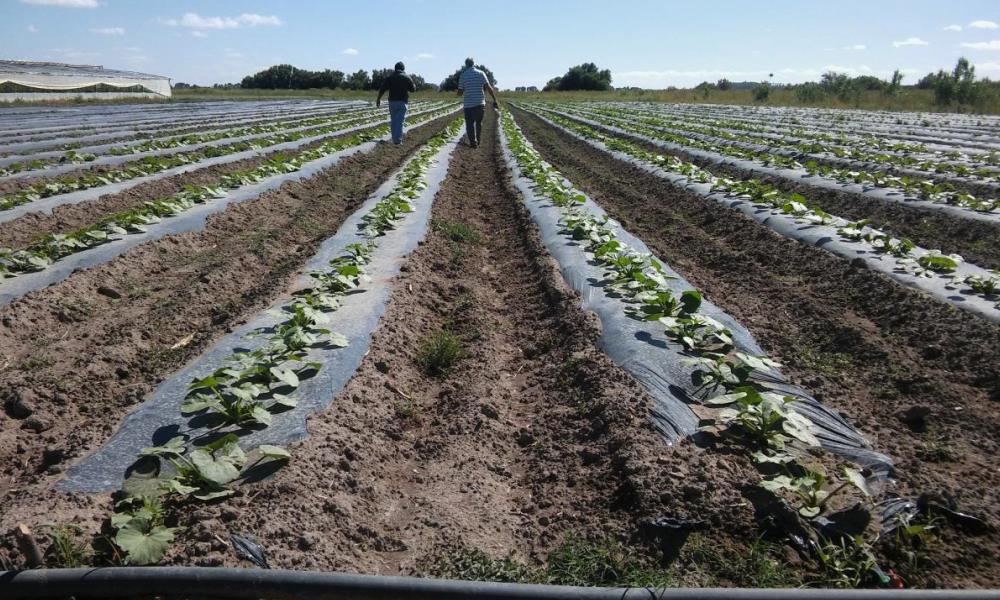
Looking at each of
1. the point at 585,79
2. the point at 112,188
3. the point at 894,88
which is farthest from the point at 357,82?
the point at 112,188

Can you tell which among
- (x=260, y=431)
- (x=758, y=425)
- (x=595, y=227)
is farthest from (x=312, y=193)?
(x=758, y=425)

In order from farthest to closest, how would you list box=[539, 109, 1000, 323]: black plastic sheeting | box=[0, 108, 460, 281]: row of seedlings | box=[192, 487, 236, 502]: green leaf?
box=[0, 108, 460, 281]: row of seedlings → box=[539, 109, 1000, 323]: black plastic sheeting → box=[192, 487, 236, 502]: green leaf

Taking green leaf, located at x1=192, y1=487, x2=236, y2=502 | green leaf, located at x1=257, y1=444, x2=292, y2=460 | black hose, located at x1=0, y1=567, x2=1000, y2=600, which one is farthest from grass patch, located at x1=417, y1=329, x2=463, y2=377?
black hose, located at x1=0, y1=567, x2=1000, y2=600

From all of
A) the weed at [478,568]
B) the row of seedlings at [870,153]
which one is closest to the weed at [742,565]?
the weed at [478,568]

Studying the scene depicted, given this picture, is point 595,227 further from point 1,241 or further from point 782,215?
point 1,241

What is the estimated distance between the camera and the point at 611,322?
16.2 feet

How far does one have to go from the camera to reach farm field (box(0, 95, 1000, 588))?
2.73m

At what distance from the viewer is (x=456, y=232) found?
855 centimetres

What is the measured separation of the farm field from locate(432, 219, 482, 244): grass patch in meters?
0.06

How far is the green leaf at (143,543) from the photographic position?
2.38m

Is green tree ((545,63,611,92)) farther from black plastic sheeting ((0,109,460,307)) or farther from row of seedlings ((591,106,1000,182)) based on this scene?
black plastic sheeting ((0,109,460,307))

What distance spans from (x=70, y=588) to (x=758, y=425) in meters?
3.10

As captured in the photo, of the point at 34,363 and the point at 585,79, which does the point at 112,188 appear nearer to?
the point at 34,363

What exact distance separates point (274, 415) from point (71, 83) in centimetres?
5191
